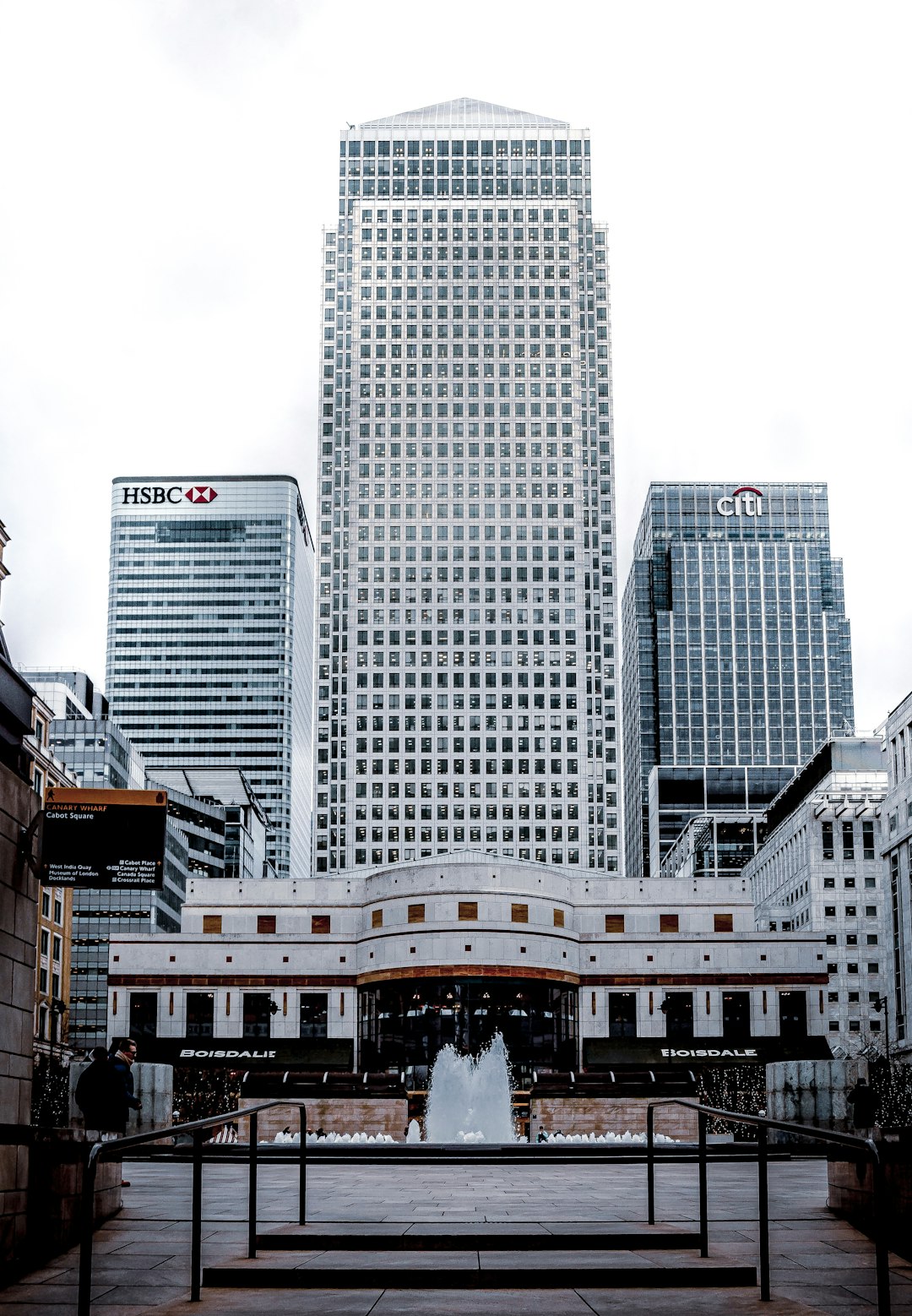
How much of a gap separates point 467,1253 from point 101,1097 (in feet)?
24.4

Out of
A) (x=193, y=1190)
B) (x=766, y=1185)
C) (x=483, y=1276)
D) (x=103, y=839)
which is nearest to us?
(x=483, y=1276)

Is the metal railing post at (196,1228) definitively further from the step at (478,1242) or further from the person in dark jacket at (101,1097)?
the person in dark jacket at (101,1097)

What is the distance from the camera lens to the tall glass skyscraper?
16625 cm

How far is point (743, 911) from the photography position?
10175cm

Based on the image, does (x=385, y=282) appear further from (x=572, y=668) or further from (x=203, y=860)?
(x=203, y=860)

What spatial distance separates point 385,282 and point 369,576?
39791 mm

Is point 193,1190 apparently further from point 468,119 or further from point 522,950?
point 468,119

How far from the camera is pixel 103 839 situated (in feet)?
71.6

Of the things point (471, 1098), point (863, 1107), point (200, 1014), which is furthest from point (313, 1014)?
point (863, 1107)

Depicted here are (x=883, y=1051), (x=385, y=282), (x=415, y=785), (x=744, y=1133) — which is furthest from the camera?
(x=385, y=282)

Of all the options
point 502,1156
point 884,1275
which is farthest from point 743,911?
point 884,1275

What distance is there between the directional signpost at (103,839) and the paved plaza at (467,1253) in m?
4.74

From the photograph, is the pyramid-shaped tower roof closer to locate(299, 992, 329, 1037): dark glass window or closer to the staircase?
locate(299, 992, 329, 1037): dark glass window

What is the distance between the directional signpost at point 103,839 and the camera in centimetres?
2059
